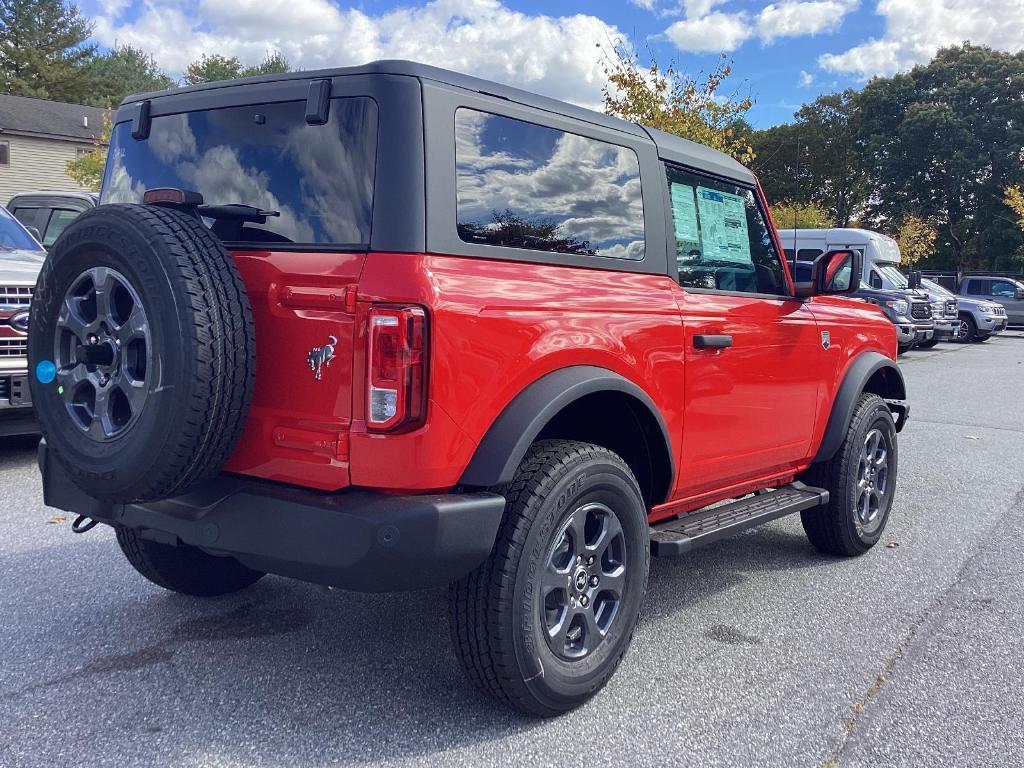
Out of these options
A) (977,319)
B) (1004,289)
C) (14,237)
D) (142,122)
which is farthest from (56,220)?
(1004,289)

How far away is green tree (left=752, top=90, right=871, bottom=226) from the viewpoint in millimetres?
54844

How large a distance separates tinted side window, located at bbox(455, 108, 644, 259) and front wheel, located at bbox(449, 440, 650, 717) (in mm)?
710

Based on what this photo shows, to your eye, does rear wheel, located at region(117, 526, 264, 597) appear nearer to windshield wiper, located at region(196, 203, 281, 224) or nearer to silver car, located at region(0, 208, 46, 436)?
windshield wiper, located at region(196, 203, 281, 224)

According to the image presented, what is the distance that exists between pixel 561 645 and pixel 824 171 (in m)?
58.7

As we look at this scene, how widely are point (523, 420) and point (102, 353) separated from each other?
125 cm

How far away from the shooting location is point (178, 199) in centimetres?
289

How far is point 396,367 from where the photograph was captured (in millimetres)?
2580

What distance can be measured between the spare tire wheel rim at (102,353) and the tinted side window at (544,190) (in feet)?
3.22

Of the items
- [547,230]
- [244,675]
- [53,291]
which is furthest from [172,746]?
[547,230]

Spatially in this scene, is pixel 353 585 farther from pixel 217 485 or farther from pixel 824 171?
pixel 824 171

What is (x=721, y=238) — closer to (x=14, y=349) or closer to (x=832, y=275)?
(x=832, y=275)

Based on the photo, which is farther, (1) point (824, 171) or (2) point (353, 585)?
(1) point (824, 171)

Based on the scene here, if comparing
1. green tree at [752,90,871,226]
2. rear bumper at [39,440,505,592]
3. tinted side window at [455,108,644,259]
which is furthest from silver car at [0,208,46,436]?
green tree at [752,90,871,226]

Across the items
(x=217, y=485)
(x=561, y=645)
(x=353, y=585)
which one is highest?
(x=217, y=485)
